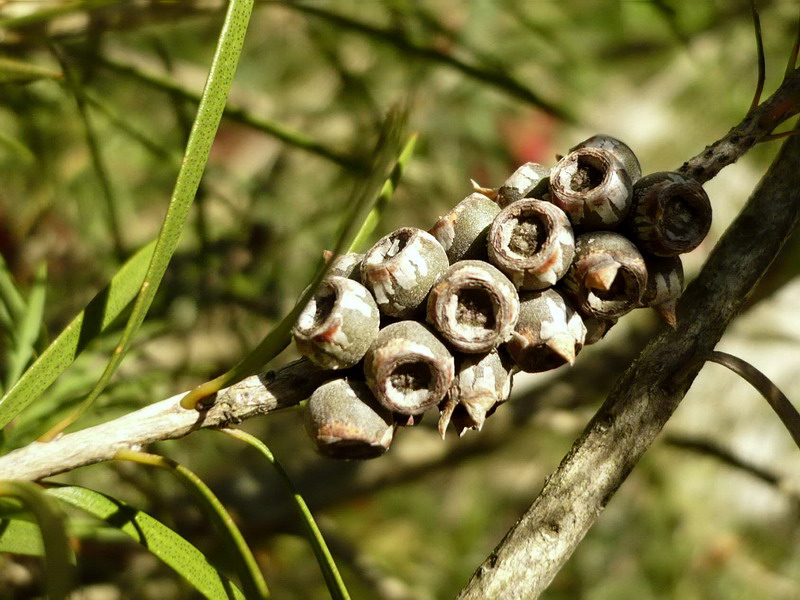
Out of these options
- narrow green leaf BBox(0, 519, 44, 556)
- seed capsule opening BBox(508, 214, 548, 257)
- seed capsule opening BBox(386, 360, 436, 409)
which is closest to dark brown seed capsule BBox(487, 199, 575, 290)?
seed capsule opening BBox(508, 214, 548, 257)

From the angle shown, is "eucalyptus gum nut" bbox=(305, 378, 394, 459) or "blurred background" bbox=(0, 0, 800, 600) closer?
"eucalyptus gum nut" bbox=(305, 378, 394, 459)

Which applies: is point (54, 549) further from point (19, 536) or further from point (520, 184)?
point (520, 184)

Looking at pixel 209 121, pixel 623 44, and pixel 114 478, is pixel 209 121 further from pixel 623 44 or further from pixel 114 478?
pixel 623 44

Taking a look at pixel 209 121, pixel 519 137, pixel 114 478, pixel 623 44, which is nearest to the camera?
pixel 209 121

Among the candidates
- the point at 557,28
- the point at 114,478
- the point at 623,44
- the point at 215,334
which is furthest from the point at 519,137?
the point at 114,478

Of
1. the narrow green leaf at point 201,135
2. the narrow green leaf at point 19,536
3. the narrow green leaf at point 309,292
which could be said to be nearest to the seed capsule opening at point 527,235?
the narrow green leaf at point 309,292

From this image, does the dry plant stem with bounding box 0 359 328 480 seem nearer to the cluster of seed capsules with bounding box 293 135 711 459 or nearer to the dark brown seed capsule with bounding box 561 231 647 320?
the cluster of seed capsules with bounding box 293 135 711 459
